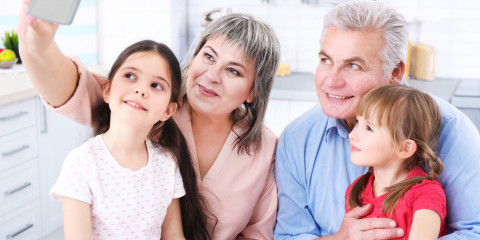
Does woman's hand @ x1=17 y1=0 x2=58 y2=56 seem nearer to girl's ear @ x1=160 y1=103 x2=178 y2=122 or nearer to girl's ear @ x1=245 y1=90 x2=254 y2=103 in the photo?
girl's ear @ x1=160 y1=103 x2=178 y2=122

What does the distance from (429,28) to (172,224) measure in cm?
278

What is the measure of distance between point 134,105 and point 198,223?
46 centimetres

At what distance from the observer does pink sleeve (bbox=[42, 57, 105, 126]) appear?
1594 millimetres

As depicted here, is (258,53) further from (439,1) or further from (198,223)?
(439,1)

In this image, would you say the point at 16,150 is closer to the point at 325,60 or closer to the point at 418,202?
the point at 325,60

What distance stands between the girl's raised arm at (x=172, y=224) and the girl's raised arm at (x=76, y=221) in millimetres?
298

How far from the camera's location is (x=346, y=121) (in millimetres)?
1923

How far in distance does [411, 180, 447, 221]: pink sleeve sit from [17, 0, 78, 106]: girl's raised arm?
929 mm

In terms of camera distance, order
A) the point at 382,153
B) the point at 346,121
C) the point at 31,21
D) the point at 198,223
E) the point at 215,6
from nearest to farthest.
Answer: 1. the point at 31,21
2. the point at 382,153
3. the point at 198,223
4. the point at 346,121
5. the point at 215,6

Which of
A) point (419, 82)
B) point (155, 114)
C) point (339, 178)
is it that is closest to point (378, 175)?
point (339, 178)

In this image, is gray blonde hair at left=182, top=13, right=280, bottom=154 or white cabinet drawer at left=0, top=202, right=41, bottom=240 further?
white cabinet drawer at left=0, top=202, right=41, bottom=240

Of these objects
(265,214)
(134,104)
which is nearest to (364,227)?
(265,214)

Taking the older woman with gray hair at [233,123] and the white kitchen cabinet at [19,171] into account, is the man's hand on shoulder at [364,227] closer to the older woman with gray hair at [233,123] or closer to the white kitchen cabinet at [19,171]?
the older woman with gray hair at [233,123]

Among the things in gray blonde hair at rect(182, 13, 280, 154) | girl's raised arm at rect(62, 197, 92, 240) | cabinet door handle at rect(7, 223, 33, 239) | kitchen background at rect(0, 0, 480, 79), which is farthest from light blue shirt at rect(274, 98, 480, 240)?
kitchen background at rect(0, 0, 480, 79)
